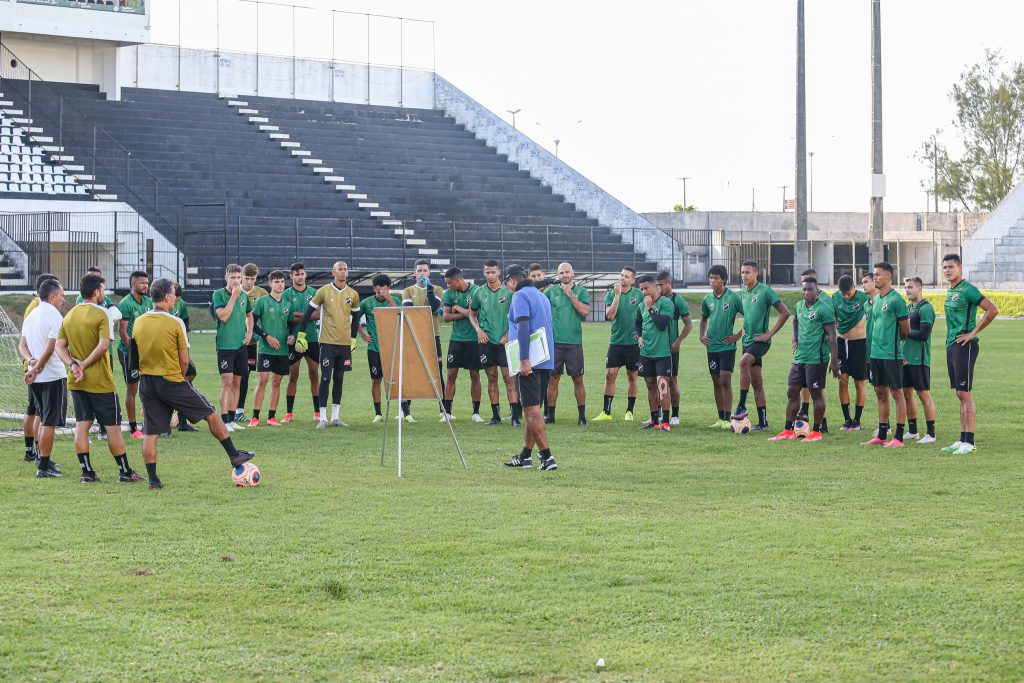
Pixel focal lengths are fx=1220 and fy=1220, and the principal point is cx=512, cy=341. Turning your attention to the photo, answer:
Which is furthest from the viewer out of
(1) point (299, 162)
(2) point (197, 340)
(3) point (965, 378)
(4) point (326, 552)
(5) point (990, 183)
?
(5) point (990, 183)

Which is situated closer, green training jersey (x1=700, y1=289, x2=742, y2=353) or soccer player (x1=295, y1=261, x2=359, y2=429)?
green training jersey (x1=700, y1=289, x2=742, y2=353)

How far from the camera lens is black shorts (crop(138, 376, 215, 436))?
33.3 ft

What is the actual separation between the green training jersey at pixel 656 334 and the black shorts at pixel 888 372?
2.60m

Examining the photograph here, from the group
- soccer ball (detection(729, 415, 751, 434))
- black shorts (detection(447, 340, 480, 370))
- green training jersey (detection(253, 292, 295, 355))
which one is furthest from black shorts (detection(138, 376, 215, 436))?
soccer ball (detection(729, 415, 751, 434))

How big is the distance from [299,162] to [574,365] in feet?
93.9

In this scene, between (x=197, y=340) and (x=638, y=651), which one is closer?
(x=638, y=651)

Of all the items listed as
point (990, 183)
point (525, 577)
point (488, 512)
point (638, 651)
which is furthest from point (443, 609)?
point (990, 183)

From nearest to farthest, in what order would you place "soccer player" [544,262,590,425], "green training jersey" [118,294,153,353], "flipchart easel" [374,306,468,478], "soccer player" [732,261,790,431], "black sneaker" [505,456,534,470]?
"black sneaker" [505,456,534,470], "flipchart easel" [374,306,468,478], "soccer player" [732,261,790,431], "green training jersey" [118,294,153,353], "soccer player" [544,262,590,425]

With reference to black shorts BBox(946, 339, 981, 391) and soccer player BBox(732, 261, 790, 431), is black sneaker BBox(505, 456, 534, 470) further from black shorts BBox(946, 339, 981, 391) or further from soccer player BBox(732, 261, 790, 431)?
black shorts BBox(946, 339, 981, 391)

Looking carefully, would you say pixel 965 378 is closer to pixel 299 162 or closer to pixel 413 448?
pixel 413 448

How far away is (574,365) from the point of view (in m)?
15.0

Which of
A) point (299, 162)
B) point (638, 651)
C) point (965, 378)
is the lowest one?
point (638, 651)

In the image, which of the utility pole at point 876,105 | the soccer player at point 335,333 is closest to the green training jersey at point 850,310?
the soccer player at point 335,333

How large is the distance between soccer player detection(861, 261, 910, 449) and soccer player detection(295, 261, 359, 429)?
20.2 ft
